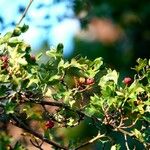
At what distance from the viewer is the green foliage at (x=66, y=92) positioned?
84.0 inches

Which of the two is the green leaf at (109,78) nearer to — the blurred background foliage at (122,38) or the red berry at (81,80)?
the red berry at (81,80)

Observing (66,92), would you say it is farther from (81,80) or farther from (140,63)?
(140,63)

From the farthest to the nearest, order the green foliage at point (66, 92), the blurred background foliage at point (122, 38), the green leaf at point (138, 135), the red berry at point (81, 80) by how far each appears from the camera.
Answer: the blurred background foliage at point (122, 38) < the red berry at point (81, 80) < the green leaf at point (138, 135) < the green foliage at point (66, 92)

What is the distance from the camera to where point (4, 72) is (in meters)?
2.11

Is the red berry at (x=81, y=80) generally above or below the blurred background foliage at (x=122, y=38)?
below

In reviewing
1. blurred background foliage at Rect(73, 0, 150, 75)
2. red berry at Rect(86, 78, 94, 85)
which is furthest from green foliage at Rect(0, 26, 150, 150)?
blurred background foliage at Rect(73, 0, 150, 75)

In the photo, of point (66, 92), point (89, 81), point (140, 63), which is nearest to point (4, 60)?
point (66, 92)

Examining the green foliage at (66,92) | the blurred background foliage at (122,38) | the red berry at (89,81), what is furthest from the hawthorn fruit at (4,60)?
the blurred background foliage at (122,38)

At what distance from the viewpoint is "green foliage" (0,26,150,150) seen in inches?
84.0

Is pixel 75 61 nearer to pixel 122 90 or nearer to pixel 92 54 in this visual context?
pixel 122 90

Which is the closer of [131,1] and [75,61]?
[75,61]

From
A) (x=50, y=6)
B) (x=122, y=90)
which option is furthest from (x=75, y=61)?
(x=50, y=6)

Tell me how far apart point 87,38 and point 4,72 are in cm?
1328

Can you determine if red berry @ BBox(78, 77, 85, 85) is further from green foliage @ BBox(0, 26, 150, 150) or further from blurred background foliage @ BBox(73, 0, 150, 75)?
blurred background foliage @ BBox(73, 0, 150, 75)
